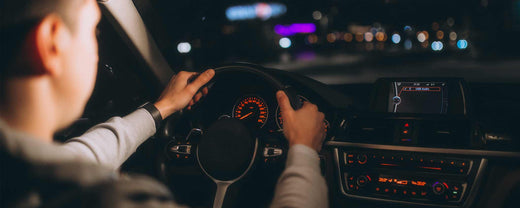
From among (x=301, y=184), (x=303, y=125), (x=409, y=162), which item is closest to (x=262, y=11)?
(x=409, y=162)

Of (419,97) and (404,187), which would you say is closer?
(404,187)

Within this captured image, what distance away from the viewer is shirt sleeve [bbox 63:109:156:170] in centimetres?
200

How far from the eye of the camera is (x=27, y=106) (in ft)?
3.53

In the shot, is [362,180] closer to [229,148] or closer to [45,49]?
[229,148]

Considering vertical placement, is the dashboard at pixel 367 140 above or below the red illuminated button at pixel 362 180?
above

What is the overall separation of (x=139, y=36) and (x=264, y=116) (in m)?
0.93

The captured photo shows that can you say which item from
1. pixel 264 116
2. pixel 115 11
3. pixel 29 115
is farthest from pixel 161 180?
pixel 29 115

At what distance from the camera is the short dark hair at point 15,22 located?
103cm

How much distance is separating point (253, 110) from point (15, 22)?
1.88 metres

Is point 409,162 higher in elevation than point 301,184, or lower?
lower

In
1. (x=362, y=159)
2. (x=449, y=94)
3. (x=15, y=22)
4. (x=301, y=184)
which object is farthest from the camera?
(x=449, y=94)

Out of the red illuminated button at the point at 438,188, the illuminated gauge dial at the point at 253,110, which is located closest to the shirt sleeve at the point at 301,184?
the illuminated gauge dial at the point at 253,110

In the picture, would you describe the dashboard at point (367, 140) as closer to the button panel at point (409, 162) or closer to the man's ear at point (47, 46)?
the button panel at point (409, 162)

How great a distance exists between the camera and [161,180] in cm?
286
